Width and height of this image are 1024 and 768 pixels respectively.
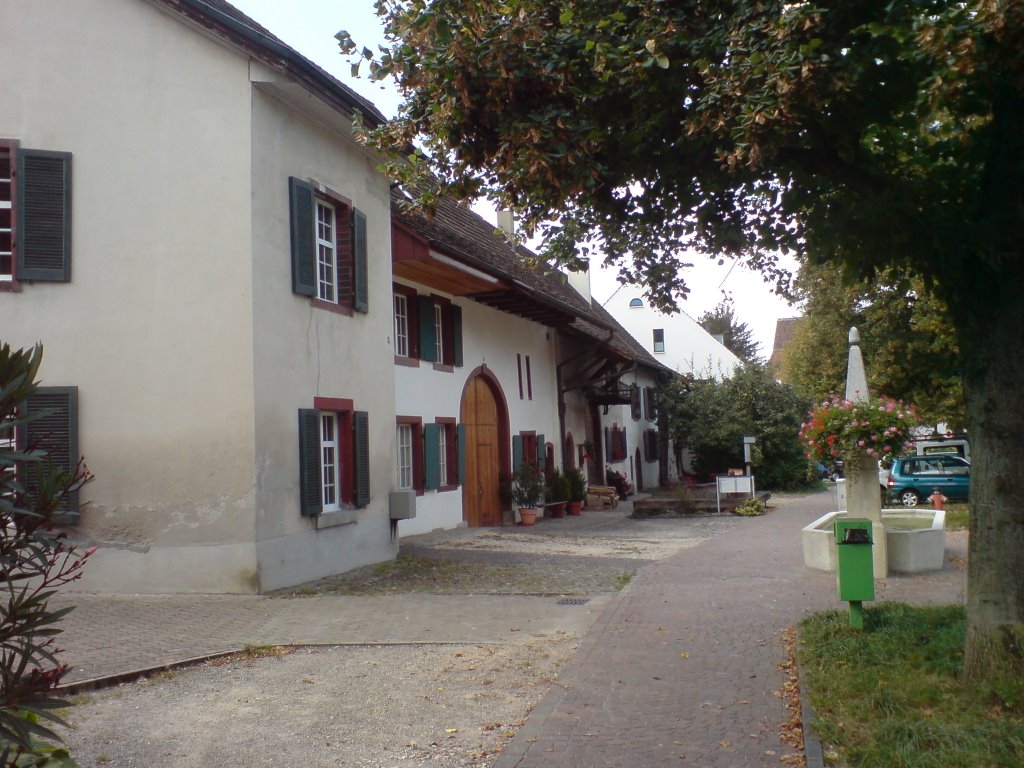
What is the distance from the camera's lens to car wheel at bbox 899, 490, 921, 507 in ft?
87.0

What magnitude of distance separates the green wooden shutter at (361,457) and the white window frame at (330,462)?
240 mm

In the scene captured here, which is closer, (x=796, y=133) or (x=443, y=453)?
(x=796, y=133)

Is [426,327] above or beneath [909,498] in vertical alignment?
above

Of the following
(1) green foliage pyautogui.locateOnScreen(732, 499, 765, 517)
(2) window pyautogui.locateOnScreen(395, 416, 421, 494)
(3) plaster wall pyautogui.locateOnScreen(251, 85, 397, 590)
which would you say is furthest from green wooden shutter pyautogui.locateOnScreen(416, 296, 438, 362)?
(1) green foliage pyautogui.locateOnScreen(732, 499, 765, 517)

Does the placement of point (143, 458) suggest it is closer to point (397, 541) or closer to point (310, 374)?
point (310, 374)

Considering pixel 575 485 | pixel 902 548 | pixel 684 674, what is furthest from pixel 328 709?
pixel 575 485

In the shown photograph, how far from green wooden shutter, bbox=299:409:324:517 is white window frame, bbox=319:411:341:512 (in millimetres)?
606

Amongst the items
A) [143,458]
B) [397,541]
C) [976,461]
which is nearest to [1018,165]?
[976,461]

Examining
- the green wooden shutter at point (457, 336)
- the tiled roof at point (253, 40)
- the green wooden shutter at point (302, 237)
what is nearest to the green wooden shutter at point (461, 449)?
the green wooden shutter at point (457, 336)

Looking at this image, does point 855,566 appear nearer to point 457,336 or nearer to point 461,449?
point 461,449

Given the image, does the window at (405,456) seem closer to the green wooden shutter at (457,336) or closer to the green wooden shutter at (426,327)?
the green wooden shutter at (426,327)

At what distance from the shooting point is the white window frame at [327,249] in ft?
44.7

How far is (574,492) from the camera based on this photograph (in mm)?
25031

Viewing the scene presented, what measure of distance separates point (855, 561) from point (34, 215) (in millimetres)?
9616
